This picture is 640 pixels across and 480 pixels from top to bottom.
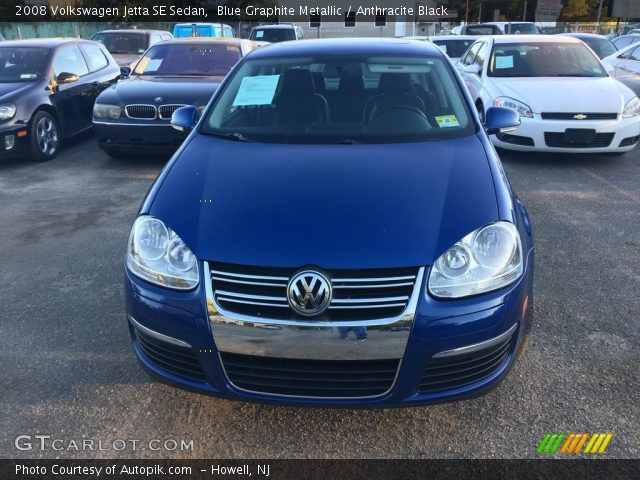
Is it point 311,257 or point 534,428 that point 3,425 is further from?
point 534,428

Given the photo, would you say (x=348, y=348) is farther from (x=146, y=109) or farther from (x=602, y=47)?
(x=602, y=47)

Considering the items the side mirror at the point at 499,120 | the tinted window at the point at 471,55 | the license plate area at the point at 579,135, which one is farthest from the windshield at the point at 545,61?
the side mirror at the point at 499,120

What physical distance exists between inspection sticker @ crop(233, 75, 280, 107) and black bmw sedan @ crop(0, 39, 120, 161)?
188 inches

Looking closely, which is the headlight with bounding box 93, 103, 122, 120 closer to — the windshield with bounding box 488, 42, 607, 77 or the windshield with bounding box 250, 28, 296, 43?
the windshield with bounding box 488, 42, 607, 77

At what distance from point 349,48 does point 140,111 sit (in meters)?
3.94

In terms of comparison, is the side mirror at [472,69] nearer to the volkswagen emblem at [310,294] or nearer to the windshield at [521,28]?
the volkswagen emblem at [310,294]

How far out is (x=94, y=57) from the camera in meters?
9.10

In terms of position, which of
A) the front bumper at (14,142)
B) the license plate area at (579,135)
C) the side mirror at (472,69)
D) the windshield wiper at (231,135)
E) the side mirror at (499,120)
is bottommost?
the front bumper at (14,142)

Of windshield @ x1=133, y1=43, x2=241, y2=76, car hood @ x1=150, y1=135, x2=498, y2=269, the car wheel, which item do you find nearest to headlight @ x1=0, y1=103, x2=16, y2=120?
the car wheel

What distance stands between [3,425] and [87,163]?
5.55m

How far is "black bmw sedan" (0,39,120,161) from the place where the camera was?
7086mm

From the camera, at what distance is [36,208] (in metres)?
5.71

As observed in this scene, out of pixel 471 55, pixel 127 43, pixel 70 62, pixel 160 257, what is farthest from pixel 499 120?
pixel 127 43

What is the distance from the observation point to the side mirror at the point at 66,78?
7.83 m
